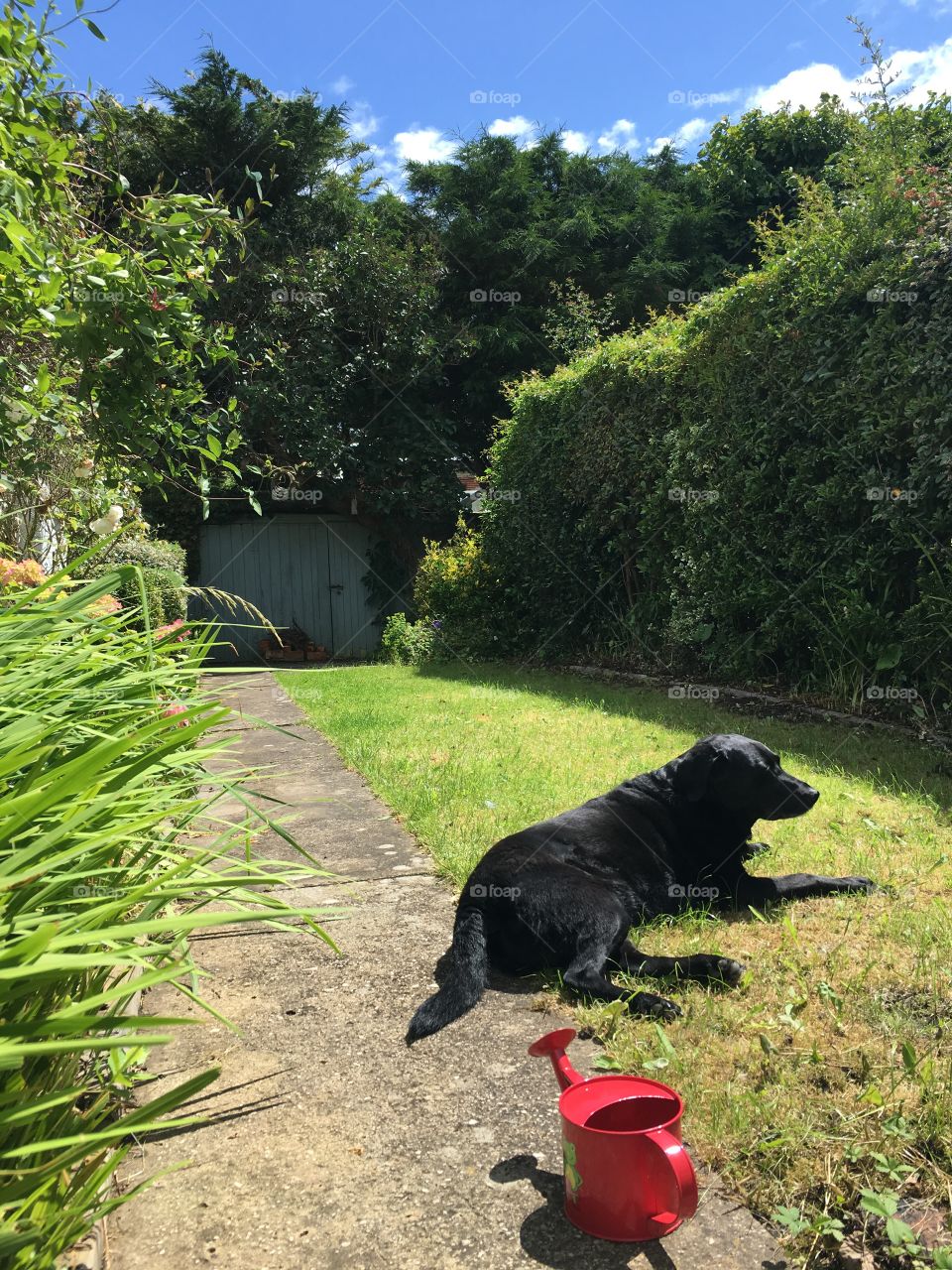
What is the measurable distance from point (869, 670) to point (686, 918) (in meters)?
3.72

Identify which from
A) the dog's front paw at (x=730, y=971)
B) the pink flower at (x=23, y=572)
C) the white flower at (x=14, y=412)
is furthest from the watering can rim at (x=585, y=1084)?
the pink flower at (x=23, y=572)

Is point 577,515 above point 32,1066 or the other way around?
above

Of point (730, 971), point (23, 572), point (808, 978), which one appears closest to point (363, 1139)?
point (730, 971)

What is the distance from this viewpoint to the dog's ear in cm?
307

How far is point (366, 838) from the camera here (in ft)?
12.4

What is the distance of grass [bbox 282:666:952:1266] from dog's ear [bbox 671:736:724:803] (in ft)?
1.39

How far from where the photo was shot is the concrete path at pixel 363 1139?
4.91 ft

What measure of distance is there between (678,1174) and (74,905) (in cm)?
110

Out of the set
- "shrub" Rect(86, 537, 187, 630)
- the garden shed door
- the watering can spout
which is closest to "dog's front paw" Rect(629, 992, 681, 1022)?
the watering can spout

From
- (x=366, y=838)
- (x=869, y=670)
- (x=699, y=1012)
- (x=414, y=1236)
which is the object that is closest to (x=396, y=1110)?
(x=414, y=1236)

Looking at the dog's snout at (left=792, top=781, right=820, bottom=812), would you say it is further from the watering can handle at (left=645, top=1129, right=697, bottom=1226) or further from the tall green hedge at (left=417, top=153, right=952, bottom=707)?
the tall green hedge at (left=417, top=153, right=952, bottom=707)

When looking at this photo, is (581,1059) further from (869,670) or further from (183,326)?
(869,670)

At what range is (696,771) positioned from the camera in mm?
3104

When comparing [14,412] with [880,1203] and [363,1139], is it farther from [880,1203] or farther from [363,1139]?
[880,1203]
